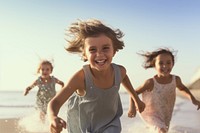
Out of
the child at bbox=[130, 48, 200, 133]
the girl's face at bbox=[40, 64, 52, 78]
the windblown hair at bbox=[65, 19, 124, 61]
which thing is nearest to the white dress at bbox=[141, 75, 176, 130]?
the child at bbox=[130, 48, 200, 133]

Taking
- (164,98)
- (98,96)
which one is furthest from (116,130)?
(164,98)

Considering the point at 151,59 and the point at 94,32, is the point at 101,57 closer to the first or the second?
the point at 94,32

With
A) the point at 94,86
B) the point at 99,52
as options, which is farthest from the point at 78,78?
the point at 99,52

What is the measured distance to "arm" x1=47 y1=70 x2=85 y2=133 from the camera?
112 inches

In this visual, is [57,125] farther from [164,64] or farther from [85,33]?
[164,64]

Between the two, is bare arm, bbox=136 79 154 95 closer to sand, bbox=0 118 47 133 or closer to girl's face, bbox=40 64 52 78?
sand, bbox=0 118 47 133

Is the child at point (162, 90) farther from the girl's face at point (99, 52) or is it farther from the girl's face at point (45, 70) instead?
the girl's face at point (45, 70)

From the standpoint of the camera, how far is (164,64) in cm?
599

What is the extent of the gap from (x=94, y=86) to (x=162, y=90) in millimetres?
2397

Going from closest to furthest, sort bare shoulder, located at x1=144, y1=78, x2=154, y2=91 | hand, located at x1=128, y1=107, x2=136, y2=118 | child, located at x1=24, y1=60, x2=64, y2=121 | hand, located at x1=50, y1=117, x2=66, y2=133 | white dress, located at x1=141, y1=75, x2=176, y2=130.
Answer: hand, located at x1=50, y1=117, x2=66, y2=133
hand, located at x1=128, y1=107, x2=136, y2=118
white dress, located at x1=141, y1=75, x2=176, y2=130
bare shoulder, located at x1=144, y1=78, x2=154, y2=91
child, located at x1=24, y1=60, x2=64, y2=121

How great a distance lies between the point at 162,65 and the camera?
5.98 m

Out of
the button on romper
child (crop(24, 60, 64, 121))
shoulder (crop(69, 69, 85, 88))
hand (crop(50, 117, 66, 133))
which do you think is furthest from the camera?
child (crop(24, 60, 64, 121))

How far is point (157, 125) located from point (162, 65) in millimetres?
907

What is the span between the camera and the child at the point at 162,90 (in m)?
5.88
